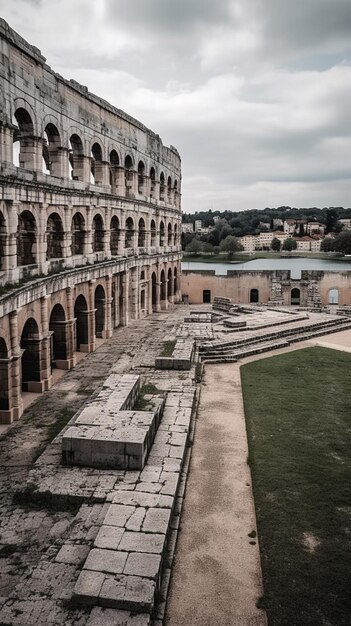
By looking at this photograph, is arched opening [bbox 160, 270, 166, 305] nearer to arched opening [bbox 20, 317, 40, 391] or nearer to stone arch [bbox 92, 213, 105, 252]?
stone arch [bbox 92, 213, 105, 252]

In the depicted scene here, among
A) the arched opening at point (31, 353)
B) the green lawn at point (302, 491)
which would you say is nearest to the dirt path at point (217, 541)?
the green lawn at point (302, 491)

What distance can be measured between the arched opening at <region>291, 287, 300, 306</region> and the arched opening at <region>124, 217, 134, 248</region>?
15.9m

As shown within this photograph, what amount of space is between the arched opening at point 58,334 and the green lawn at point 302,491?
24.0 ft

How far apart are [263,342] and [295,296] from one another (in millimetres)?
15325

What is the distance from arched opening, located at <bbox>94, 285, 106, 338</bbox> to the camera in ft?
80.1

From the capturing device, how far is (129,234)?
93.6 feet

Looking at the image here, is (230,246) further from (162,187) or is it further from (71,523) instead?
(71,523)

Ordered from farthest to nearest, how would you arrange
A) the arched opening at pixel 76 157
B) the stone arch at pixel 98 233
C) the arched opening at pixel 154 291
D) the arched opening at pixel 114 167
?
the arched opening at pixel 154 291, the arched opening at pixel 114 167, the stone arch at pixel 98 233, the arched opening at pixel 76 157

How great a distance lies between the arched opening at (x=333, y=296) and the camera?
38719mm

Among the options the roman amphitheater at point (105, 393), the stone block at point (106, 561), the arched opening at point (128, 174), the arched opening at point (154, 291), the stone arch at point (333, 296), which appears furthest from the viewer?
the stone arch at point (333, 296)

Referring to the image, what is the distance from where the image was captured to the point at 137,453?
10.7 meters

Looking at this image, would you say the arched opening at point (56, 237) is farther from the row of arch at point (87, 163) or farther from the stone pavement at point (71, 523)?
the stone pavement at point (71, 523)

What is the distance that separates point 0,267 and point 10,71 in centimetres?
592

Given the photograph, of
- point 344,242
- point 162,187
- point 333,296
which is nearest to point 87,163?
point 162,187
